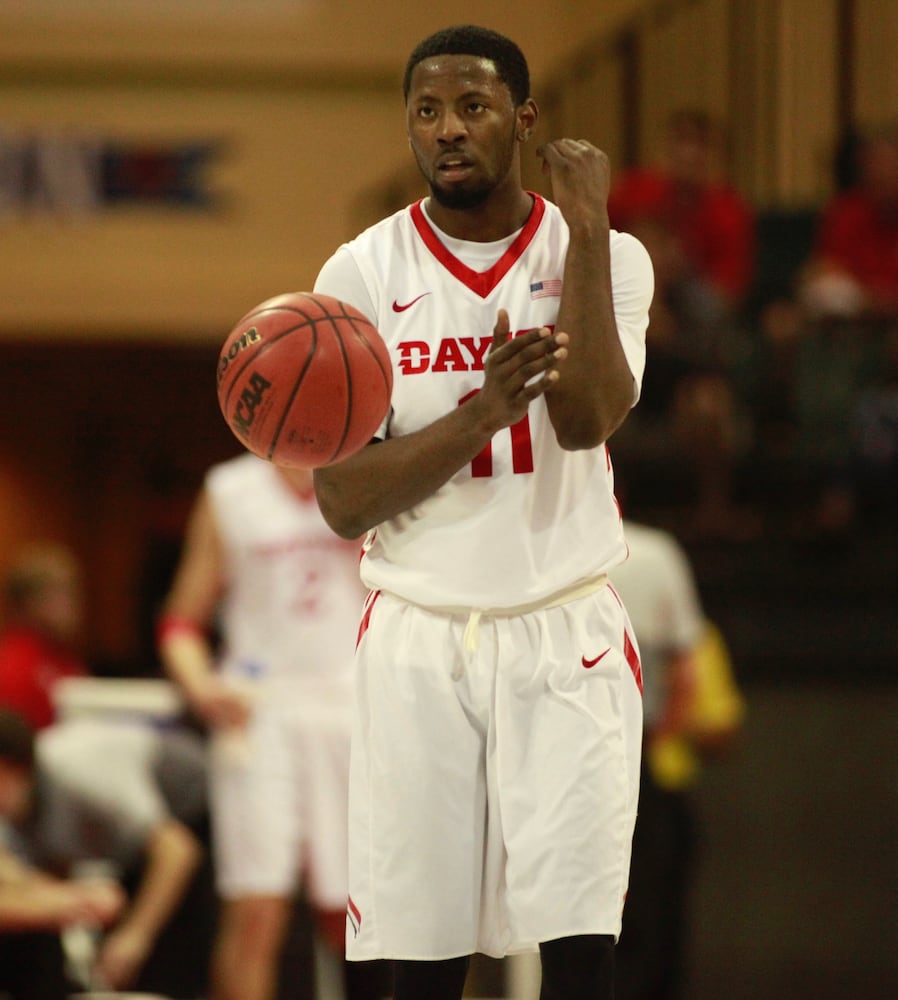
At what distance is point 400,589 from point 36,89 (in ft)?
32.8

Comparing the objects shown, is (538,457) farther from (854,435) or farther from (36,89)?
(36,89)

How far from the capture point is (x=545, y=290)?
3.07 metres

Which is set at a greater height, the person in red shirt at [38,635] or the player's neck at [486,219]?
the player's neck at [486,219]

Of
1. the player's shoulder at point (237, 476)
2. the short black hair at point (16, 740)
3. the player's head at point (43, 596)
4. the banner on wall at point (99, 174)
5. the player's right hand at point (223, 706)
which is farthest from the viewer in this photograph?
the banner on wall at point (99, 174)

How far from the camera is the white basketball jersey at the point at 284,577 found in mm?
5668

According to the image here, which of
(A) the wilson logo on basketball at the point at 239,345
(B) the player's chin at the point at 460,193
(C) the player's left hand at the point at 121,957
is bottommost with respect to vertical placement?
(C) the player's left hand at the point at 121,957

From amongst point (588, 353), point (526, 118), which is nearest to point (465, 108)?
point (526, 118)

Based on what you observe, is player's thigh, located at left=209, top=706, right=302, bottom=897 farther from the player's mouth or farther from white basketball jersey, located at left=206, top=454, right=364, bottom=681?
the player's mouth

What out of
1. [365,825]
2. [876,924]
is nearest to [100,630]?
[876,924]

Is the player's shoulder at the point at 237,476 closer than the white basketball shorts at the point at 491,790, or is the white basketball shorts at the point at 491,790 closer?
the white basketball shorts at the point at 491,790

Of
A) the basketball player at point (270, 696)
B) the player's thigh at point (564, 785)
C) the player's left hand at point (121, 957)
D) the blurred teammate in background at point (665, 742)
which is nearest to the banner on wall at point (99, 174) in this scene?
the blurred teammate in background at point (665, 742)

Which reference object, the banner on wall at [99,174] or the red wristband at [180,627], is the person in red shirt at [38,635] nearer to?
the red wristband at [180,627]

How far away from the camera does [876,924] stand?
24.7ft

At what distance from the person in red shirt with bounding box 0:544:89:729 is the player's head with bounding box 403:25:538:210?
4314mm
